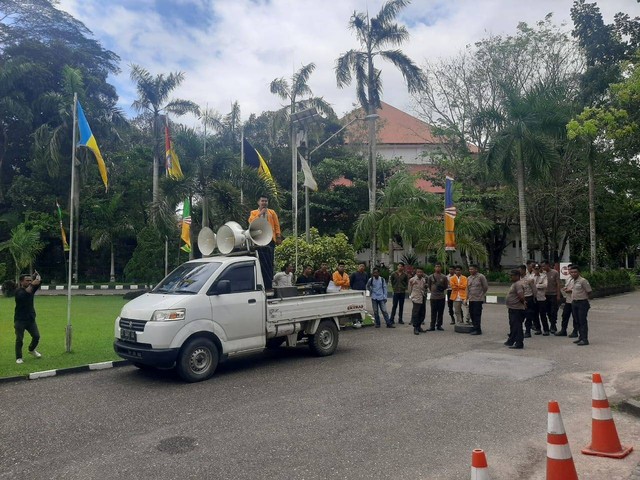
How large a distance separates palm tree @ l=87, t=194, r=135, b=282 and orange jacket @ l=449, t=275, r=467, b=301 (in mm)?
28111

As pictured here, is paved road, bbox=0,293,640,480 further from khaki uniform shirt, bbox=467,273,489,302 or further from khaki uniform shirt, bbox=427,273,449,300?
khaki uniform shirt, bbox=427,273,449,300

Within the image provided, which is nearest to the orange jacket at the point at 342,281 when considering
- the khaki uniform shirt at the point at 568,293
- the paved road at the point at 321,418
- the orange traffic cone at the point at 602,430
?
the paved road at the point at 321,418

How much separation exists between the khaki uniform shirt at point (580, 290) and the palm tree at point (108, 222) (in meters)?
31.7

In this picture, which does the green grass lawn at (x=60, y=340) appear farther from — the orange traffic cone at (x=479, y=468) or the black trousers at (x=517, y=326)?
the orange traffic cone at (x=479, y=468)

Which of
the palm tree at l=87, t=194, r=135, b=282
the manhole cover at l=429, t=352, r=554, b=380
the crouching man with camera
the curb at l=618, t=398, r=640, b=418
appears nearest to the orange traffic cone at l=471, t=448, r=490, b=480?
the curb at l=618, t=398, r=640, b=418

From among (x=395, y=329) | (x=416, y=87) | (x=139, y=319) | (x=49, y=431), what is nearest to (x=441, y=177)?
(x=416, y=87)

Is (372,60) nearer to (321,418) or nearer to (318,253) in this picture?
(318,253)

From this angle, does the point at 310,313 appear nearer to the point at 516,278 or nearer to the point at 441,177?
the point at 516,278

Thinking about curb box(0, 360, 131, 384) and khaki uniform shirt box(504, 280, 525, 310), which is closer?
curb box(0, 360, 131, 384)

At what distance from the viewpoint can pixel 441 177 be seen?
35.1 meters

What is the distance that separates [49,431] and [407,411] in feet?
14.5

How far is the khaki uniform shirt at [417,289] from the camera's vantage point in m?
14.4

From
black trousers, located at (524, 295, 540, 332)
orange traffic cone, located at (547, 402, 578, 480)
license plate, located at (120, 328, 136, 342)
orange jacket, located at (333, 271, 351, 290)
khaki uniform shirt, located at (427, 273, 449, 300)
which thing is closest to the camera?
orange traffic cone, located at (547, 402, 578, 480)

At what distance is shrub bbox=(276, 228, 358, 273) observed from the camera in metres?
19.0
